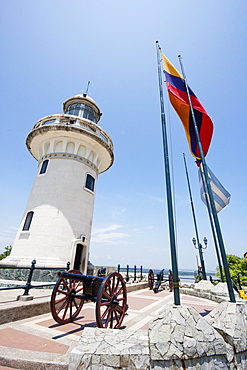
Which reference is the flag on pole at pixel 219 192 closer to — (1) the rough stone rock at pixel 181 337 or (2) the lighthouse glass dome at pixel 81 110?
(1) the rough stone rock at pixel 181 337

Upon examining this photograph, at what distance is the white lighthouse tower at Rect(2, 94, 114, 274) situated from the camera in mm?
9719

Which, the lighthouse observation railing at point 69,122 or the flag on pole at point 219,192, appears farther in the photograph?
the lighthouse observation railing at point 69,122

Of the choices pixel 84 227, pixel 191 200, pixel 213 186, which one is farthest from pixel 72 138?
pixel 191 200

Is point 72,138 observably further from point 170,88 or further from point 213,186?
point 213,186

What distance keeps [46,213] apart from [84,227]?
2448mm

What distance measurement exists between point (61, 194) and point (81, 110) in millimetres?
7764

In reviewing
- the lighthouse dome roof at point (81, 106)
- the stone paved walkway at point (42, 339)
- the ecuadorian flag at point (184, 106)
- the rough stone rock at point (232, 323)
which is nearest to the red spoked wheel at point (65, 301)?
the stone paved walkway at point (42, 339)

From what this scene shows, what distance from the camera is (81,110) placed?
Answer: 14828mm

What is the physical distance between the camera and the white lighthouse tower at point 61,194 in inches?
383

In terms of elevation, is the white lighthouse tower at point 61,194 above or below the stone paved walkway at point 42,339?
above

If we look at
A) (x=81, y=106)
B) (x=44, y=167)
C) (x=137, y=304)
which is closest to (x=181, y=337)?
(x=137, y=304)

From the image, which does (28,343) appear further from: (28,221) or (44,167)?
(44,167)

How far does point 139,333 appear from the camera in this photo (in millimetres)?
2686

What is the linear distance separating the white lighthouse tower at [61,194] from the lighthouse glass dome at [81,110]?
2187 mm
